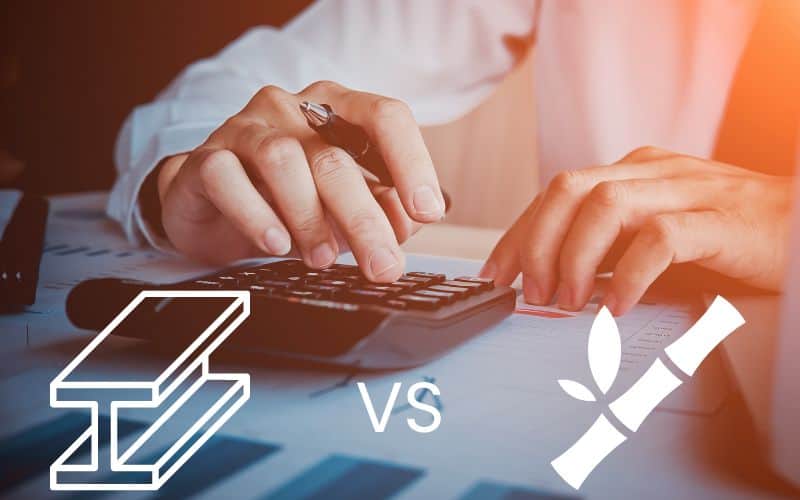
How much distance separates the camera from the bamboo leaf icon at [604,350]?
0.96ft

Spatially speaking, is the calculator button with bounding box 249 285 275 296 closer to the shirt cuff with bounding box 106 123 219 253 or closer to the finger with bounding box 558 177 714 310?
the finger with bounding box 558 177 714 310

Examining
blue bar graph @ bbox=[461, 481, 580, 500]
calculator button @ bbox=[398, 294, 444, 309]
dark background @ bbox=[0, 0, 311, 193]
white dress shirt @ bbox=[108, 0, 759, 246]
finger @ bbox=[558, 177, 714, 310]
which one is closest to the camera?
blue bar graph @ bbox=[461, 481, 580, 500]

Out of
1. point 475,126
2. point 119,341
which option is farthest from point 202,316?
point 475,126

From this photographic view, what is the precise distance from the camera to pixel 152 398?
0.87 feet

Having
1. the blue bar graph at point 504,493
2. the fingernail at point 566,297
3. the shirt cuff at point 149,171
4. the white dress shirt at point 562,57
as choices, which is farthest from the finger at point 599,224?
the white dress shirt at point 562,57

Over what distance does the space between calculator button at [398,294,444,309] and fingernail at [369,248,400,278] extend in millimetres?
55

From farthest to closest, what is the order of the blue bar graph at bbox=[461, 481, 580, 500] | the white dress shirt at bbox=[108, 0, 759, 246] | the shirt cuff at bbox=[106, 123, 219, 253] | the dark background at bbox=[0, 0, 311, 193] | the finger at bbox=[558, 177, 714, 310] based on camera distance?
the dark background at bbox=[0, 0, 311, 193] < the white dress shirt at bbox=[108, 0, 759, 246] < the shirt cuff at bbox=[106, 123, 219, 253] < the finger at bbox=[558, 177, 714, 310] < the blue bar graph at bbox=[461, 481, 580, 500]

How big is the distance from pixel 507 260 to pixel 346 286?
0.53 ft

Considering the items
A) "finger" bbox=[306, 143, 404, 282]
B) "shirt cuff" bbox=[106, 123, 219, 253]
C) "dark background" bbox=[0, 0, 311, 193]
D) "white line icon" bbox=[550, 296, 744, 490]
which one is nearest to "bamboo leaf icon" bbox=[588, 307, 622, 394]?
"white line icon" bbox=[550, 296, 744, 490]

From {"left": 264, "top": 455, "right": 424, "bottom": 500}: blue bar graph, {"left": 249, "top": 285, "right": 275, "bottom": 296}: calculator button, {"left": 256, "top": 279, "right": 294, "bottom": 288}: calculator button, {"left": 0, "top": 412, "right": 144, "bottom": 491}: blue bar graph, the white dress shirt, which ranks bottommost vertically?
{"left": 0, "top": 412, "right": 144, "bottom": 491}: blue bar graph

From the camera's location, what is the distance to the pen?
427mm

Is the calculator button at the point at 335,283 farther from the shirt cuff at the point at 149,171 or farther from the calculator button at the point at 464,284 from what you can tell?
the shirt cuff at the point at 149,171

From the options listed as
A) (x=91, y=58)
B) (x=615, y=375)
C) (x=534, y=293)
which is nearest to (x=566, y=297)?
(x=534, y=293)

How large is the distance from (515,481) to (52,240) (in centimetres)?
52
